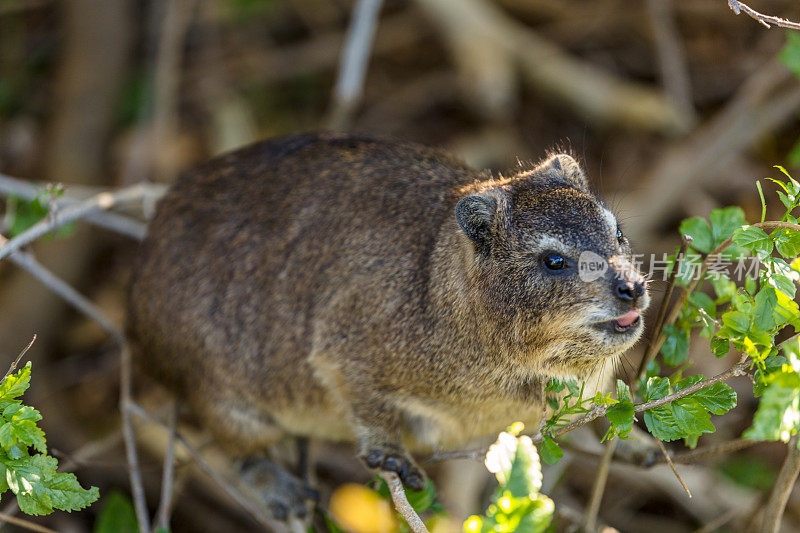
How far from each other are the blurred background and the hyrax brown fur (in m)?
2.02

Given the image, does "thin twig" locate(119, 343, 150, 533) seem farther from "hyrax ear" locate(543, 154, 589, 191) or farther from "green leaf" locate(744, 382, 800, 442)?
"green leaf" locate(744, 382, 800, 442)

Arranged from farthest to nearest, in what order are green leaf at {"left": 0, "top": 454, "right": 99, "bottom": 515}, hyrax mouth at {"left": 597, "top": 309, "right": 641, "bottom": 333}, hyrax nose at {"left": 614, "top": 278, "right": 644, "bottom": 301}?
hyrax mouth at {"left": 597, "top": 309, "right": 641, "bottom": 333}
hyrax nose at {"left": 614, "top": 278, "right": 644, "bottom": 301}
green leaf at {"left": 0, "top": 454, "right": 99, "bottom": 515}

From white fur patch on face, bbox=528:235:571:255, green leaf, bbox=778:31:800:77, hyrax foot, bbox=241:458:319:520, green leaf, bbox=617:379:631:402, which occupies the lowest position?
hyrax foot, bbox=241:458:319:520

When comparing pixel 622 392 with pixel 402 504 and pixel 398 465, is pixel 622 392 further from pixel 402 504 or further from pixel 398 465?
pixel 398 465

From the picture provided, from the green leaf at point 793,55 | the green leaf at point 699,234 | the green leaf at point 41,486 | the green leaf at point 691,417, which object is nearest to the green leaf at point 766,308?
the green leaf at point 691,417

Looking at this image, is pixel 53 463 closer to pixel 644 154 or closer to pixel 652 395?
pixel 652 395

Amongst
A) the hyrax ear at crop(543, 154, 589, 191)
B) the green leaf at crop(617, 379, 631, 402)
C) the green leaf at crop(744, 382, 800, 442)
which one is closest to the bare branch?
the hyrax ear at crop(543, 154, 589, 191)

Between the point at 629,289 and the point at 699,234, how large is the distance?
588 millimetres

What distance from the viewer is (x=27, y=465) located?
3303mm

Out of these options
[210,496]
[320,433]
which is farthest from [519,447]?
[210,496]

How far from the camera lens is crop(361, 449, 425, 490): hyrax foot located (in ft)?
14.3

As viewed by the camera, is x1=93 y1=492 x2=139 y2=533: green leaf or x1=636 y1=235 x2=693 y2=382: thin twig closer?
x1=636 y1=235 x2=693 y2=382: thin twig

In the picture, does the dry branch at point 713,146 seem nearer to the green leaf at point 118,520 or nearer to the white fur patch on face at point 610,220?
the white fur patch on face at point 610,220

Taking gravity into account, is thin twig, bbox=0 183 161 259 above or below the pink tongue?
above
